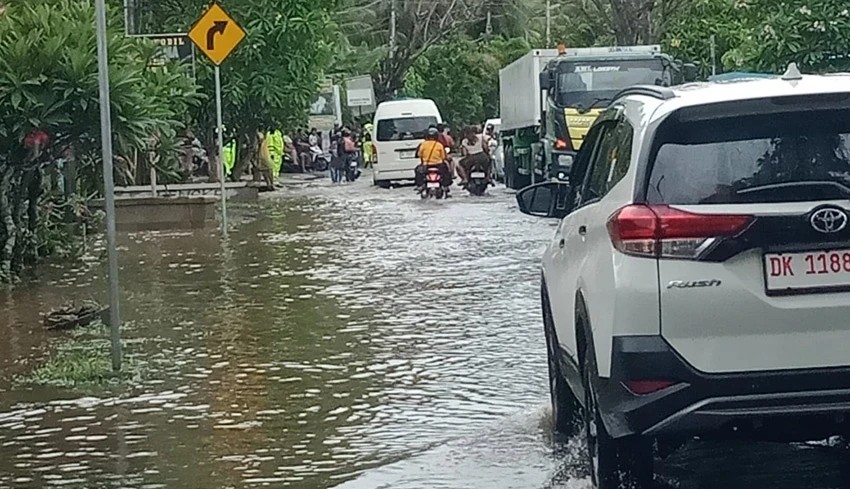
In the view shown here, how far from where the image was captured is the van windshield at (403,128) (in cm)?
3822

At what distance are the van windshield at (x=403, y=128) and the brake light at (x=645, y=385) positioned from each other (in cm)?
3243

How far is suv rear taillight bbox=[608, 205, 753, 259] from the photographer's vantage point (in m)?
5.70

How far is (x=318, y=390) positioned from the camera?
9.97 m

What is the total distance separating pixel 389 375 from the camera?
10445mm

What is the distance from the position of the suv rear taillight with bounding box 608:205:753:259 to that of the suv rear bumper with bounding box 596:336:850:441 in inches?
13.0

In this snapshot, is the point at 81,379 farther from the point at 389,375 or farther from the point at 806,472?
the point at 806,472

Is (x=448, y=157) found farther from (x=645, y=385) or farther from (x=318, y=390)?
(x=645, y=385)

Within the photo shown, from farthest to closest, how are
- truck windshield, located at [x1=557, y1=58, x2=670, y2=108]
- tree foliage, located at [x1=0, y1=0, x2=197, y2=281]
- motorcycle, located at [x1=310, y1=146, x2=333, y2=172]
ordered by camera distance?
motorcycle, located at [x1=310, y1=146, x2=333, y2=172] < truck windshield, located at [x1=557, y1=58, x2=670, y2=108] < tree foliage, located at [x1=0, y1=0, x2=197, y2=281]

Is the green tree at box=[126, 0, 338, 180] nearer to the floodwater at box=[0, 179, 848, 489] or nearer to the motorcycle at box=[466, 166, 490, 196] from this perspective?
the motorcycle at box=[466, 166, 490, 196]

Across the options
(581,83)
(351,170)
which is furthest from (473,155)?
(351,170)

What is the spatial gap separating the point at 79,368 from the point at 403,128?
93.2 feet

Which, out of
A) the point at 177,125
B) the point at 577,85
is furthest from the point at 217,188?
the point at 177,125

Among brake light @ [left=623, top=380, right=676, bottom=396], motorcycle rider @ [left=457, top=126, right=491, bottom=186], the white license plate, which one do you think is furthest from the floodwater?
motorcycle rider @ [left=457, top=126, right=491, bottom=186]

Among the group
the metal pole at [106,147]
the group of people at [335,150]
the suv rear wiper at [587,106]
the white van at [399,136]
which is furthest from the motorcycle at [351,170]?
the metal pole at [106,147]
